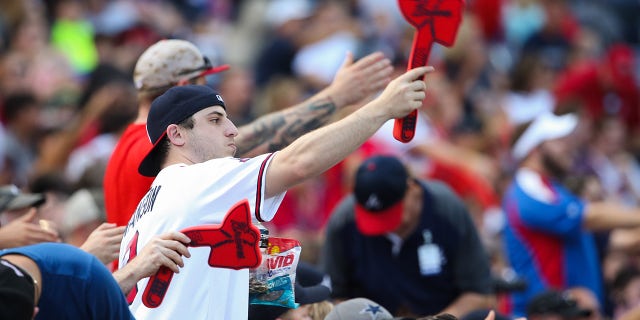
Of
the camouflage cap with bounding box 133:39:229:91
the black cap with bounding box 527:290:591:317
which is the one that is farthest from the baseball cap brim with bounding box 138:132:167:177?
the black cap with bounding box 527:290:591:317

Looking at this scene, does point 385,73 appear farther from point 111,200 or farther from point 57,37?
point 57,37

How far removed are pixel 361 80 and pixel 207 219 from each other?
151 cm

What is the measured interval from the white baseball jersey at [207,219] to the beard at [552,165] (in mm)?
4459

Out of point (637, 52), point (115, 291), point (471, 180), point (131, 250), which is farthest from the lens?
point (637, 52)

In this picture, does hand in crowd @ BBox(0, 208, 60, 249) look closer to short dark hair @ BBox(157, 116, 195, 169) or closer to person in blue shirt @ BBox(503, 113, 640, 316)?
short dark hair @ BBox(157, 116, 195, 169)

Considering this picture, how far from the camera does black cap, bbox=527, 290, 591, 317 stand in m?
7.34

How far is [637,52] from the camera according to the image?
16.6 meters

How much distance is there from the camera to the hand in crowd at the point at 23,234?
205 inches

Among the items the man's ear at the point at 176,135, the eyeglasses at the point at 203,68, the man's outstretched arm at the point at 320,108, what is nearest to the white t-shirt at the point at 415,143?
the man's outstretched arm at the point at 320,108

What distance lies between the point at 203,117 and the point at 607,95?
1002 centimetres

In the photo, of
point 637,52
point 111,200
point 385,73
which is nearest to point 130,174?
point 111,200

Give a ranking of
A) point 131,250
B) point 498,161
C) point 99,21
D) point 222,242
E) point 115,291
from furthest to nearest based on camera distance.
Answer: point 99,21 < point 498,161 < point 131,250 < point 222,242 < point 115,291

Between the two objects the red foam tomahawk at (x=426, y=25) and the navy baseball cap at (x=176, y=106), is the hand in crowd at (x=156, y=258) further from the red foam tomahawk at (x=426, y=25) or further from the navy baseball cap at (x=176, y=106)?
the red foam tomahawk at (x=426, y=25)

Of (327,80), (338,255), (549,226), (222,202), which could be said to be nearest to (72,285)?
(222,202)
